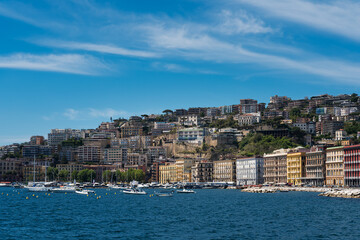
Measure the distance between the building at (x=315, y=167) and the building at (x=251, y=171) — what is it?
24149mm

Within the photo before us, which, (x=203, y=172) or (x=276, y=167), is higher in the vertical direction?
(x=276, y=167)

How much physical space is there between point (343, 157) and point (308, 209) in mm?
55345

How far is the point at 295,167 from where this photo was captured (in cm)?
15125

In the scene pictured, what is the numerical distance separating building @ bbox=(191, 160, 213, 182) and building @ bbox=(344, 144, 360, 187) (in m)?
75.1

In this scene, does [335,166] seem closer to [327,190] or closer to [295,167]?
[327,190]

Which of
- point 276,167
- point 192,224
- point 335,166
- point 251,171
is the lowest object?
point 192,224

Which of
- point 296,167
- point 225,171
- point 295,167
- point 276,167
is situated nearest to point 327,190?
point 296,167

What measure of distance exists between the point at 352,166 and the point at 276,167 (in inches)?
1617

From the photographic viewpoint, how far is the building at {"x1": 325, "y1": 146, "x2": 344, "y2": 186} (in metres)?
128

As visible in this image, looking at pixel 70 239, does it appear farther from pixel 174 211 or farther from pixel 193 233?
pixel 174 211

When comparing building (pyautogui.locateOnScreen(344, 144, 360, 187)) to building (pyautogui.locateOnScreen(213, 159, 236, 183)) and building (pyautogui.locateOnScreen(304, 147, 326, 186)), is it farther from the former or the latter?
building (pyautogui.locateOnScreen(213, 159, 236, 183))

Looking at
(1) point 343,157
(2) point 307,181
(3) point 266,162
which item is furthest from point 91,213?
(3) point 266,162

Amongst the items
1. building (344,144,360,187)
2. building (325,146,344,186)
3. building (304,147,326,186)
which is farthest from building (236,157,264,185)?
building (344,144,360,187)

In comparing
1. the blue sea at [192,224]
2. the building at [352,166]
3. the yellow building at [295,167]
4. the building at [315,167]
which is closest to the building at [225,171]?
the yellow building at [295,167]
